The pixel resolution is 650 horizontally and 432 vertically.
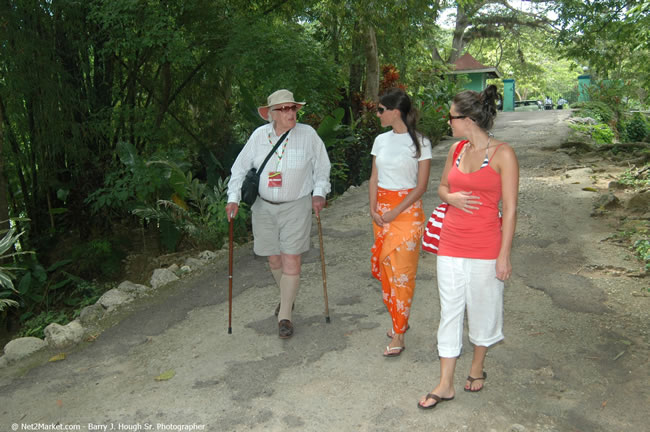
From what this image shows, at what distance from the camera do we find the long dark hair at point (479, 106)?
10.4 feet

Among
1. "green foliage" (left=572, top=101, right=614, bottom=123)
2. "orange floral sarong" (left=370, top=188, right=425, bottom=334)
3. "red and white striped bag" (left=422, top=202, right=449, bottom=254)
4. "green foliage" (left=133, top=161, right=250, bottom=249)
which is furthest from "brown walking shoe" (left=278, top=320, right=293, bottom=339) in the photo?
"green foliage" (left=572, top=101, right=614, bottom=123)

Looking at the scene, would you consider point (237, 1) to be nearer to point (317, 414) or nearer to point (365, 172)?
point (365, 172)

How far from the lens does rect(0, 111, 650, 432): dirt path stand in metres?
3.34

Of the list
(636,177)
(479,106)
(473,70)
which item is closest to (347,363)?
(479,106)

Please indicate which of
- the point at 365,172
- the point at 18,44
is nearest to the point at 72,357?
the point at 18,44

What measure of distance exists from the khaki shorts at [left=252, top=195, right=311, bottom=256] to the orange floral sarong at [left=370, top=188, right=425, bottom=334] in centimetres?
75

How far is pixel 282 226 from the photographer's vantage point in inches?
177

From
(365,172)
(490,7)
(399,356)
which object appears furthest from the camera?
(490,7)

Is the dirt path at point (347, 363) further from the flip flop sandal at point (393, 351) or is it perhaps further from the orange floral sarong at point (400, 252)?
the orange floral sarong at point (400, 252)

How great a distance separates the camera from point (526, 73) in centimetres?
4294

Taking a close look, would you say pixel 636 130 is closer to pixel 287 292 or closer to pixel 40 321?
pixel 287 292

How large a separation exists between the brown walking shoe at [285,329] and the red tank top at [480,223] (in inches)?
68.5

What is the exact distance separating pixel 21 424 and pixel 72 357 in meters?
1.17

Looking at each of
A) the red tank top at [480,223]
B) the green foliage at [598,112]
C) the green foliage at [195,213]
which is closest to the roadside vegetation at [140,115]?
the green foliage at [195,213]
